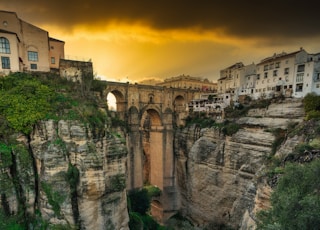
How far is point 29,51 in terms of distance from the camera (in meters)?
16.2

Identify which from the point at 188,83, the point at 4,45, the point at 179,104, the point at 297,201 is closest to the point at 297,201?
the point at 297,201

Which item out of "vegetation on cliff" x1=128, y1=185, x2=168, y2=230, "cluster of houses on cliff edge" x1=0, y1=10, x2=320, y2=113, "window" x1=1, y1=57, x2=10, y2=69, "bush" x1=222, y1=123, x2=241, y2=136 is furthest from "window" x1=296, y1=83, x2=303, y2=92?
"window" x1=1, y1=57, x2=10, y2=69

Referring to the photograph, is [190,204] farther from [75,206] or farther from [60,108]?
[60,108]

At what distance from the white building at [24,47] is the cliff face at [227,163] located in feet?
64.9

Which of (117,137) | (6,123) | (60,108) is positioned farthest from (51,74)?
(117,137)

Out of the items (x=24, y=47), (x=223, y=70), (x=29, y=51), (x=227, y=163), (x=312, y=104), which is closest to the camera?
(x=24, y=47)

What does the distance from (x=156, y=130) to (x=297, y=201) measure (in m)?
23.0

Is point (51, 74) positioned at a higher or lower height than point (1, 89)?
higher

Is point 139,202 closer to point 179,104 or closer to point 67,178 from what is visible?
point 67,178

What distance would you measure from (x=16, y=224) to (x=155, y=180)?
20.7 m

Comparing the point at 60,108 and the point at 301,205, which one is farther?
the point at 60,108

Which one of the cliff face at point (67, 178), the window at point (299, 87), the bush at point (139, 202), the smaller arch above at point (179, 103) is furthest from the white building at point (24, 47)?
the window at point (299, 87)

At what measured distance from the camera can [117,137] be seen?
39.0 feet

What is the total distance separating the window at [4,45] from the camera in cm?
1382
